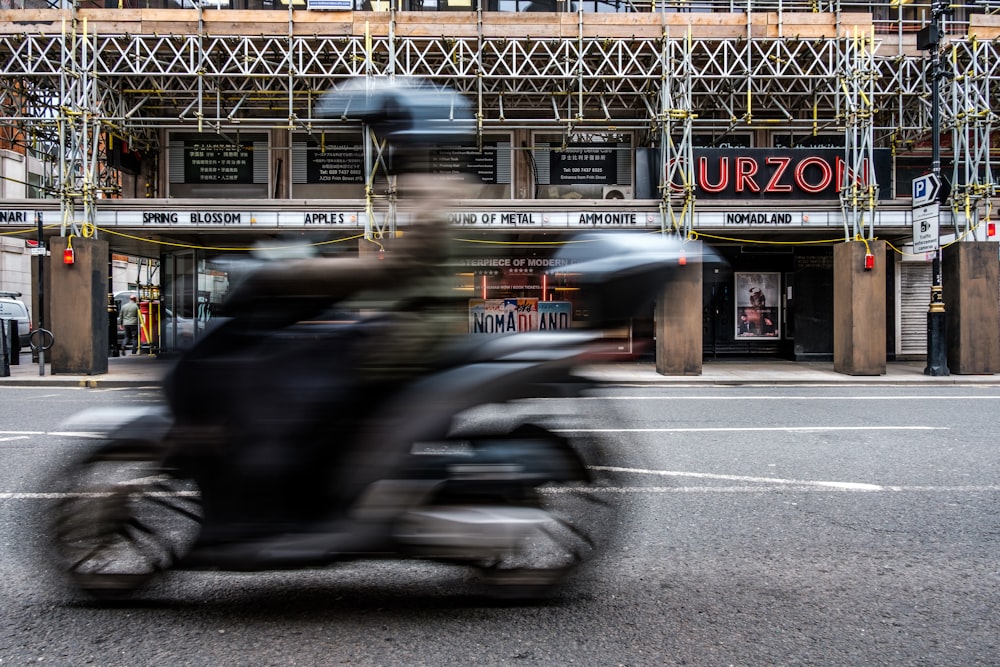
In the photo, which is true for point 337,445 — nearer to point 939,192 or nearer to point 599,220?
point 599,220

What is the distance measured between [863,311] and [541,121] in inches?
320

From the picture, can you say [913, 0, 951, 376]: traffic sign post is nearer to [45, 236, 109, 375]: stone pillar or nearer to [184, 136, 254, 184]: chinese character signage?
[184, 136, 254, 184]: chinese character signage

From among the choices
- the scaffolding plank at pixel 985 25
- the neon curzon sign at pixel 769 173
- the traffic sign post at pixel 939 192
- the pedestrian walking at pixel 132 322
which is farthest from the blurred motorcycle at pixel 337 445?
the pedestrian walking at pixel 132 322

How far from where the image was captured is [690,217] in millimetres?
15383

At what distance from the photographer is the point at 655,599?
3.02m

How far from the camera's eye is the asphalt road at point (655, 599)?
2572 mm

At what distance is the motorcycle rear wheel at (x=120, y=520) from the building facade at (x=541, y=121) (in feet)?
38.6

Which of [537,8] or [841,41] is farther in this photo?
[537,8]

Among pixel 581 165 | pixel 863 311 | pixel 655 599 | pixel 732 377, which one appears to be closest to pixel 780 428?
pixel 655 599

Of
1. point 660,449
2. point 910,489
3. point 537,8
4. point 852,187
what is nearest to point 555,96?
point 537,8

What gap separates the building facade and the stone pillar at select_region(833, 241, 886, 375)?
0.91 metres

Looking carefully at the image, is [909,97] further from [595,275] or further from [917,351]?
[595,275]

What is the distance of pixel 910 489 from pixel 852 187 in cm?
1249

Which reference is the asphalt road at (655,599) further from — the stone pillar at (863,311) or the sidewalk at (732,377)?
the stone pillar at (863,311)
